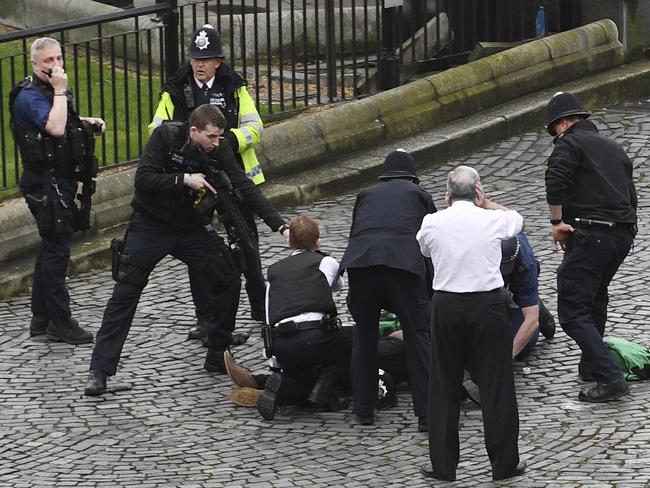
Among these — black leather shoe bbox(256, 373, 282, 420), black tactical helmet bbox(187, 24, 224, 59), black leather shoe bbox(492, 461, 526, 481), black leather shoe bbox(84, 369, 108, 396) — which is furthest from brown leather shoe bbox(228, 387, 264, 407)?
black tactical helmet bbox(187, 24, 224, 59)

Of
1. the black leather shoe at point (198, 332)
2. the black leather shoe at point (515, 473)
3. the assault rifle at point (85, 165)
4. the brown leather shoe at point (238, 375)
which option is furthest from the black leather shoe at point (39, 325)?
the black leather shoe at point (515, 473)

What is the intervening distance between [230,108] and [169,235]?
3.85ft

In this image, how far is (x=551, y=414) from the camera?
30.6 ft

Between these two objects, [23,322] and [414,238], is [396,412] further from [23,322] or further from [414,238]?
[23,322]

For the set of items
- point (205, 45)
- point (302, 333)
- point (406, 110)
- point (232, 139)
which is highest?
point (205, 45)

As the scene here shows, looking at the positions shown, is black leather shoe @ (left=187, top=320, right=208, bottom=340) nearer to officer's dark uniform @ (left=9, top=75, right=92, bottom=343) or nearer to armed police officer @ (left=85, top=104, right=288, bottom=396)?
armed police officer @ (left=85, top=104, right=288, bottom=396)

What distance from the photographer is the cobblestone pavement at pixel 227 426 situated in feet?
28.4

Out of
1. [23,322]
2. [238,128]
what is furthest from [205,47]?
[23,322]

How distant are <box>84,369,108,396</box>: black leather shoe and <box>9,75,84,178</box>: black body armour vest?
1449mm

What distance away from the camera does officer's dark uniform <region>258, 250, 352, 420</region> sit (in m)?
9.47

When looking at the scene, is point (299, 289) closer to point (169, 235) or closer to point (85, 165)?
point (169, 235)

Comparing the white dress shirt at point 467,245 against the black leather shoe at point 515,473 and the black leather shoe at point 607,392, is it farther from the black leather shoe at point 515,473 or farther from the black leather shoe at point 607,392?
the black leather shoe at point 607,392

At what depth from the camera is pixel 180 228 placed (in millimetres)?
10102

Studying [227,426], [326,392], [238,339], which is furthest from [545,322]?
[227,426]
